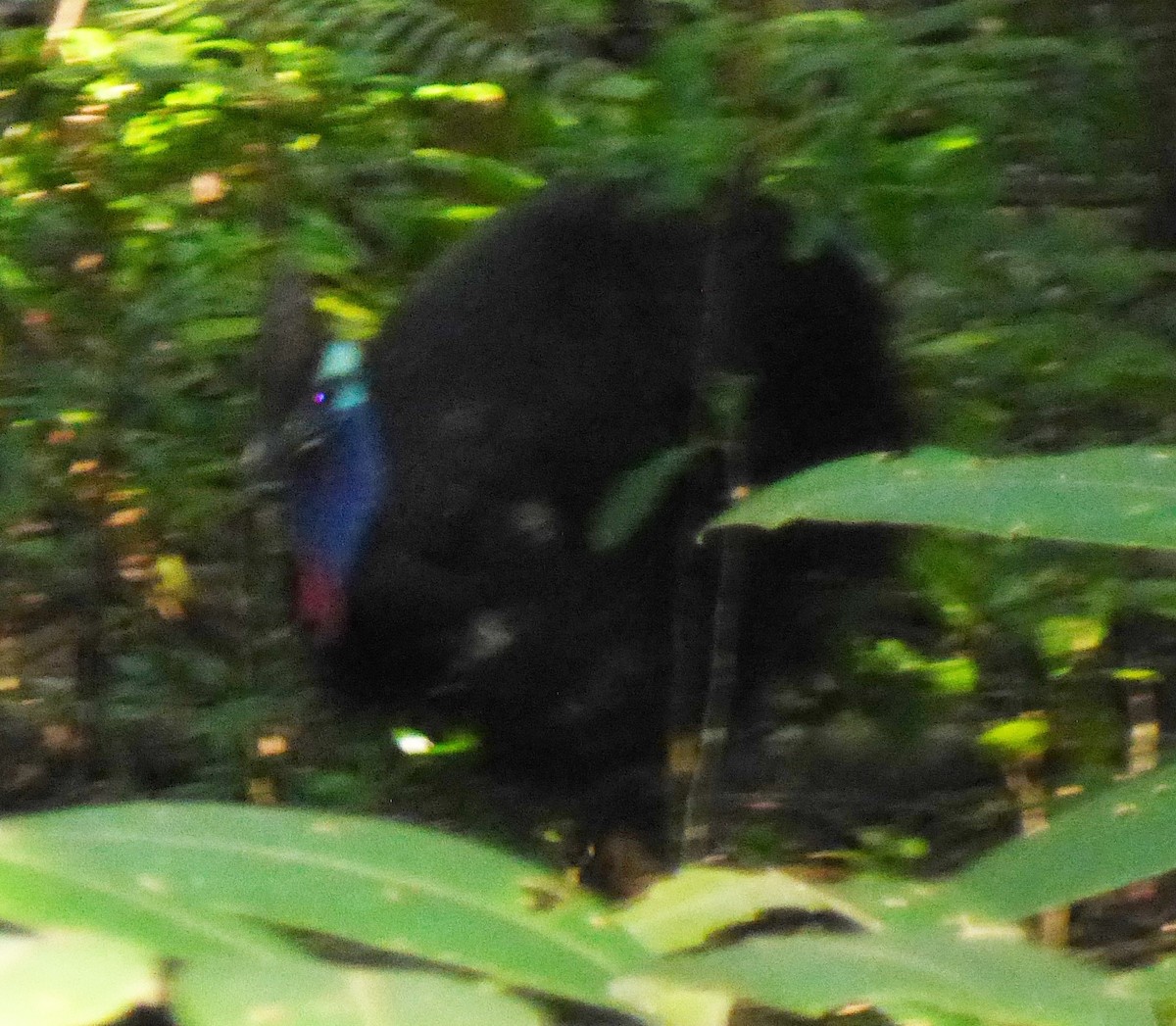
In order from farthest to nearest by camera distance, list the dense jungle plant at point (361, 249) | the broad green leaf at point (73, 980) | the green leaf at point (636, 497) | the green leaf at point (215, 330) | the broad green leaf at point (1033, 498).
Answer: the green leaf at point (215, 330) → the green leaf at point (636, 497) → the dense jungle plant at point (361, 249) → the broad green leaf at point (1033, 498) → the broad green leaf at point (73, 980)

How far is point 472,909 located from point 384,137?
151cm

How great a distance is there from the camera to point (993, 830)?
1.86m

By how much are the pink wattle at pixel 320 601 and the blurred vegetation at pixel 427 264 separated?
0.25ft

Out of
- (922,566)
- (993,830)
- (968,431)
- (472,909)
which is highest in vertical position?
(472,909)

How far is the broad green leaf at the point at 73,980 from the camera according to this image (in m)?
0.30

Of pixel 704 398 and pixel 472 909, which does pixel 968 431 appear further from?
pixel 472 909

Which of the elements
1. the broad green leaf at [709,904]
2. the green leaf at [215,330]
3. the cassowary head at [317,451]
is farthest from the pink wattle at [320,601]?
the broad green leaf at [709,904]

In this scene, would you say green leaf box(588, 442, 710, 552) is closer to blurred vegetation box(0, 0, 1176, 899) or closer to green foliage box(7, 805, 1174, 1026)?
blurred vegetation box(0, 0, 1176, 899)

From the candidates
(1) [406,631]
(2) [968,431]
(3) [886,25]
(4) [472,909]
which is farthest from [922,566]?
(4) [472,909]

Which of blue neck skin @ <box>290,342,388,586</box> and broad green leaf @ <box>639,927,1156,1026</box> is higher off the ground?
broad green leaf @ <box>639,927,1156,1026</box>

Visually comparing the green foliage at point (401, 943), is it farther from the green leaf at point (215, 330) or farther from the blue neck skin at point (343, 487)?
the blue neck skin at point (343, 487)

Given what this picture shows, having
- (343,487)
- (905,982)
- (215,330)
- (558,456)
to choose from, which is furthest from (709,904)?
(343,487)

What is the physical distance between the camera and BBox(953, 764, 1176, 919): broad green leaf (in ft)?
1.65

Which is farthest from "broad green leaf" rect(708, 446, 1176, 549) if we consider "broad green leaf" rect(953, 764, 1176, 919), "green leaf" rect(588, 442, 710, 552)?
"green leaf" rect(588, 442, 710, 552)
